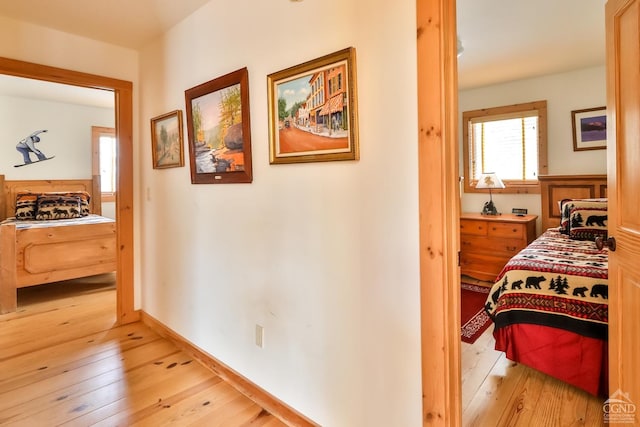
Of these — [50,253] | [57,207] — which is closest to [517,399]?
[50,253]

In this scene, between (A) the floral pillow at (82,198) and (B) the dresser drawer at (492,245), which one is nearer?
(B) the dresser drawer at (492,245)

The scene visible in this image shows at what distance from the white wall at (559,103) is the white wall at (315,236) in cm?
349

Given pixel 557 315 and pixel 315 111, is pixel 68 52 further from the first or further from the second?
pixel 557 315

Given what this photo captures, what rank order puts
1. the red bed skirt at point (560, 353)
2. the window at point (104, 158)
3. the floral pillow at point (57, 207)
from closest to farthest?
the red bed skirt at point (560, 353) → the floral pillow at point (57, 207) → the window at point (104, 158)

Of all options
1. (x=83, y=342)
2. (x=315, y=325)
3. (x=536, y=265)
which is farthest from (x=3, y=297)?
(x=536, y=265)

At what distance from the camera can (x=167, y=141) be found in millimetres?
2518

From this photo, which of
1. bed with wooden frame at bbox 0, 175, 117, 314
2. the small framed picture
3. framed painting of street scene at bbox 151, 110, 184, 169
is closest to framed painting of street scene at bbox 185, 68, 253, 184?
framed painting of street scene at bbox 151, 110, 184, 169

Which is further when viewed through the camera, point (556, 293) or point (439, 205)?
point (556, 293)

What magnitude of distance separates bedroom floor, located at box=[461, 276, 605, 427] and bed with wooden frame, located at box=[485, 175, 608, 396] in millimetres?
88

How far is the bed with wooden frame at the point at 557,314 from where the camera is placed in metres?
1.79

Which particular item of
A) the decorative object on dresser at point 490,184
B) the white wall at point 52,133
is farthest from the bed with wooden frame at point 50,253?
the decorative object on dresser at point 490,184

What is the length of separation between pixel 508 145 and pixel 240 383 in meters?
4.00

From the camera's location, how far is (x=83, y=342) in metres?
2.59

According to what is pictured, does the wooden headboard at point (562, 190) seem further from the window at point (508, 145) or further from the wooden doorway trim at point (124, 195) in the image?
the wooden doorway trim at point (124, 195)
